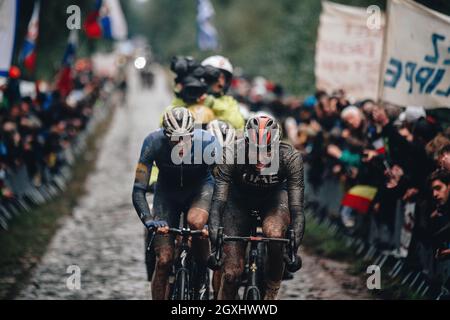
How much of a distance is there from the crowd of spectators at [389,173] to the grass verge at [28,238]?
4219mm

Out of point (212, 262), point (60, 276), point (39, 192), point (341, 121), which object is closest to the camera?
point (212, 262)

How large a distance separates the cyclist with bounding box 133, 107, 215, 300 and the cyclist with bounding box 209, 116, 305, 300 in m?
0.42

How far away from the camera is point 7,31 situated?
11383 millimetres

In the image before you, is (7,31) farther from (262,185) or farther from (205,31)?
(205,31)

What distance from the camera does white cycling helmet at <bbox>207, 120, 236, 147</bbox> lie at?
8391 millimetres

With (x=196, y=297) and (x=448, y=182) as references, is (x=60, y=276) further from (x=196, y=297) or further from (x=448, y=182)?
(x=448, y=182)

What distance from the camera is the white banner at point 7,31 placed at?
1121 cm

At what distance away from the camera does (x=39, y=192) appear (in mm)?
15109

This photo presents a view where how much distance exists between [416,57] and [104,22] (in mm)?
12142

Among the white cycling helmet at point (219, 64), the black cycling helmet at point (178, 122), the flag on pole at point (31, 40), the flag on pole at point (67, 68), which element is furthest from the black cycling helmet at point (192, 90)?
the flag on pole at point (67, 68)

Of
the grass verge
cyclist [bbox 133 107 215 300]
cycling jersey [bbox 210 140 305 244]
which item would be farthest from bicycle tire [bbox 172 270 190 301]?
the grass verge

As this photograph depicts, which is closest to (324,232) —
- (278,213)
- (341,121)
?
(341,121)

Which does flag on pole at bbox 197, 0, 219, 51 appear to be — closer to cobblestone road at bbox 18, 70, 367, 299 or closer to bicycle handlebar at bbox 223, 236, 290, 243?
cobblestone road at bbox 18, 70, 367, 299
